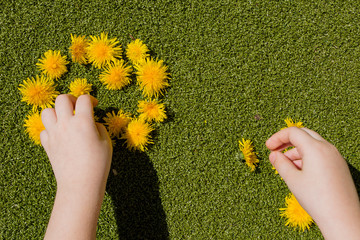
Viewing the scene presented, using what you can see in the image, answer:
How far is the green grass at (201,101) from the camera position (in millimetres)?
1616

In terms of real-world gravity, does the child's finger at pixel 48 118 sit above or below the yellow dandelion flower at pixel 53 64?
below

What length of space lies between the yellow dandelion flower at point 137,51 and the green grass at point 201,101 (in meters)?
0.05

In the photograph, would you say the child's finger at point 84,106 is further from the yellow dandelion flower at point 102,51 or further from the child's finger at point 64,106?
the yellow dandelion flower at point 102,51

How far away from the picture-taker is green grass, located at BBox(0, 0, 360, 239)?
1.62m

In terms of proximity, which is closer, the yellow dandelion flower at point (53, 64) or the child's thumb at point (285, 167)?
the child's thumb at point (285, 167)

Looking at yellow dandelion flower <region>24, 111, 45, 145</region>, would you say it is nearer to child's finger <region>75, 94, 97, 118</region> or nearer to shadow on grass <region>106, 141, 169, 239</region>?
child's finger <region>75, 94, 97, 118</region>

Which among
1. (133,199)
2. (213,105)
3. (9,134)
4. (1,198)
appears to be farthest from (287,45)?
(1,198)

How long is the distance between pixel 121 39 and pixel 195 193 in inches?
36.2

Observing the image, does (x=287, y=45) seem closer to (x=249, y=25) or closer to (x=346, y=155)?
(x=249, y=25)

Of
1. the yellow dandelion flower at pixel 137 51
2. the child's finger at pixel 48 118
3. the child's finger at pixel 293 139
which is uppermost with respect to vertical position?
the yellow dandelion flower at pixel 137 51

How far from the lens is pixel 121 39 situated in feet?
5.48

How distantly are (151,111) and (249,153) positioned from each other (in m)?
0.56

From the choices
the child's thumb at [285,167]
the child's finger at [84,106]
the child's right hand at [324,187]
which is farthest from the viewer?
the child's finger at [84,106]

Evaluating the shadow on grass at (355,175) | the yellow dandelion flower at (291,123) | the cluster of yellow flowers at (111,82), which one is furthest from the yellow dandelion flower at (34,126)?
the shadow on grass at (355,175)
